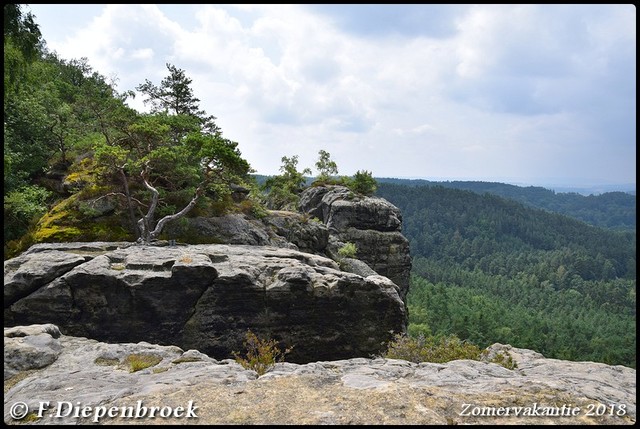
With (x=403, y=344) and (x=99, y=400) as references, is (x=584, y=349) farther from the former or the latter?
(x=99, y=400)

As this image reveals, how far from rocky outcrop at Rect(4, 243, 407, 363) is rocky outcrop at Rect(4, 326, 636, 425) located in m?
4.79

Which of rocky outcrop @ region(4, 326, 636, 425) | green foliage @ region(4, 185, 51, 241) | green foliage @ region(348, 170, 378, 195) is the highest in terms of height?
green foliage @ region(348, 170, 378, 195)

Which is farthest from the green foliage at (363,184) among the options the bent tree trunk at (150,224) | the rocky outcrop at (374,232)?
the bent tree trunk at (150,224)

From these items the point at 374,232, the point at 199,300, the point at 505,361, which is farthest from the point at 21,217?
the point at 374,232

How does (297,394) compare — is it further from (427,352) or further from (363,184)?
(363,184)

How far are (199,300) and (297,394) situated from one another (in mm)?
10767

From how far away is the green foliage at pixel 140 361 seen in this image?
1285 centimetres

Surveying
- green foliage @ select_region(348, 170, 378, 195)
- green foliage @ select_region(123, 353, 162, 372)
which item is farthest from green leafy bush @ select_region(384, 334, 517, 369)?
green foliage @ select_region(348, 170, 378, 195)

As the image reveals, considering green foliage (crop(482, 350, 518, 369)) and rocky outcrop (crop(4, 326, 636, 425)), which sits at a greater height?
rocky outcrop (crop(4, 326, 636, 425))

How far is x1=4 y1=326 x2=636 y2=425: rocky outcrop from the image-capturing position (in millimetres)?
9203

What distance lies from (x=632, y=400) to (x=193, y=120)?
34.0 m

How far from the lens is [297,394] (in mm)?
10539

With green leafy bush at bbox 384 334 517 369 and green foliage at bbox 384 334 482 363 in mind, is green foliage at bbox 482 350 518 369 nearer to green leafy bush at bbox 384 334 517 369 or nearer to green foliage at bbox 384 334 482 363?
green leafy bush at bbox 384 334 517 369

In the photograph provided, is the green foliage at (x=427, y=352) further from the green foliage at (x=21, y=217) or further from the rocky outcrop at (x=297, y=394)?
the green foliage at (x=21, y=217)
